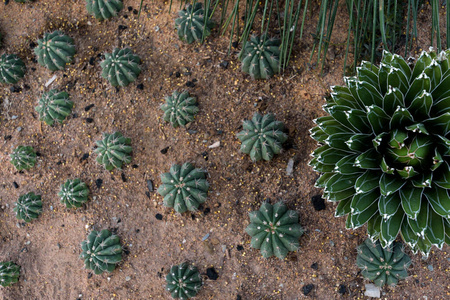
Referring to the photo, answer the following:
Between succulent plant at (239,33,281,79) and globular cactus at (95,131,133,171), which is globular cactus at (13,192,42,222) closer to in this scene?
globular cactus at (95,131,133,171)

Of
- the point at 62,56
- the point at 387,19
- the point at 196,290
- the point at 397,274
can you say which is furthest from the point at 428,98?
the point at 62,56

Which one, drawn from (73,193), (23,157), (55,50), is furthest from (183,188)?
(55,50)

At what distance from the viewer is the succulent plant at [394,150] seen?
2.03m

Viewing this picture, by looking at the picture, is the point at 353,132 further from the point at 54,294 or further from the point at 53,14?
the point at 53,14

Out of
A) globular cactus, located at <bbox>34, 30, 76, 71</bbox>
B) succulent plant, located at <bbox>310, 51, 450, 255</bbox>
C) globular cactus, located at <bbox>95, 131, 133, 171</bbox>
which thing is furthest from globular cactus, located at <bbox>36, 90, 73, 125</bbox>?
succulent plant, located at <bbox>310, 51, 450, 255</bbox>

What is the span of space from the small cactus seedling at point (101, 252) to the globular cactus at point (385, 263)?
220 cm

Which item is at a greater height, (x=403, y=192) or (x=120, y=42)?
(x=120, y=42)

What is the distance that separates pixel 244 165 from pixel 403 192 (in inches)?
57.2

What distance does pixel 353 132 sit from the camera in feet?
7.46

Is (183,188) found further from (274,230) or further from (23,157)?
(23,157)

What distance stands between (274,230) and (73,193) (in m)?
2.03

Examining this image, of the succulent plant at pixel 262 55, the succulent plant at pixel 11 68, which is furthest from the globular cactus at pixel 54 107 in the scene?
the succulent plant at pixel 262 55

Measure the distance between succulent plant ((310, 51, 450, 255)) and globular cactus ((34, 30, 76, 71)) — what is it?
2.99 m

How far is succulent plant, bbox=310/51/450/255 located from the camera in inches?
79.9
